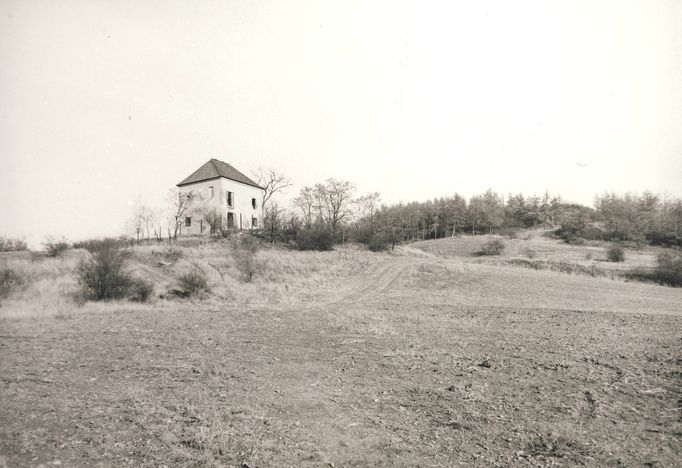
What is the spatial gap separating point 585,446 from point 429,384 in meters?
2.67

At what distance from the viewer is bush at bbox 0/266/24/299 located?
15609mm

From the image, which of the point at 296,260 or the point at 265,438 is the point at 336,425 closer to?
the point at 265,438

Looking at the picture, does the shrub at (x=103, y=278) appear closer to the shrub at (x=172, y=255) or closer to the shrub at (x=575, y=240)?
the shrub at (x=172, y=255)

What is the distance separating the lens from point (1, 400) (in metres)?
5.45

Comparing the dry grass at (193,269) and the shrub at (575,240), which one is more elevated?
the shrub at (575,240)

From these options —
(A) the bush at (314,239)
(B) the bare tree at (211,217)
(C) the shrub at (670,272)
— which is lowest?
(C) the shrub at (670,272)

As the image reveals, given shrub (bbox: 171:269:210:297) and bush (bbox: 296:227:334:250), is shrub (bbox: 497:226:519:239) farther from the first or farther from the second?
shrub (bbox: 171:269:210:297)

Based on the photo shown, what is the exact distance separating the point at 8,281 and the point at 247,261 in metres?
12.3

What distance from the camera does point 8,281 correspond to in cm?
1631

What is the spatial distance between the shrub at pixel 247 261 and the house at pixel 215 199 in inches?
483

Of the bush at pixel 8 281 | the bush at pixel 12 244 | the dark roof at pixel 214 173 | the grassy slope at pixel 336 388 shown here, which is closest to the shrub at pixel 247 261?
the grassy slope at pixel 336 388

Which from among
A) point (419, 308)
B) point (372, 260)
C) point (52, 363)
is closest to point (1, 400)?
point (52, 363)

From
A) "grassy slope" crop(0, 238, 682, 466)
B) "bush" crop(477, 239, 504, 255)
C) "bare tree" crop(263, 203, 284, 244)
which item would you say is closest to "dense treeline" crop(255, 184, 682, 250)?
"bare tree" crop(263, 203, 284, 244)

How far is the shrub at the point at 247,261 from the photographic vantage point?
23.9 metres
